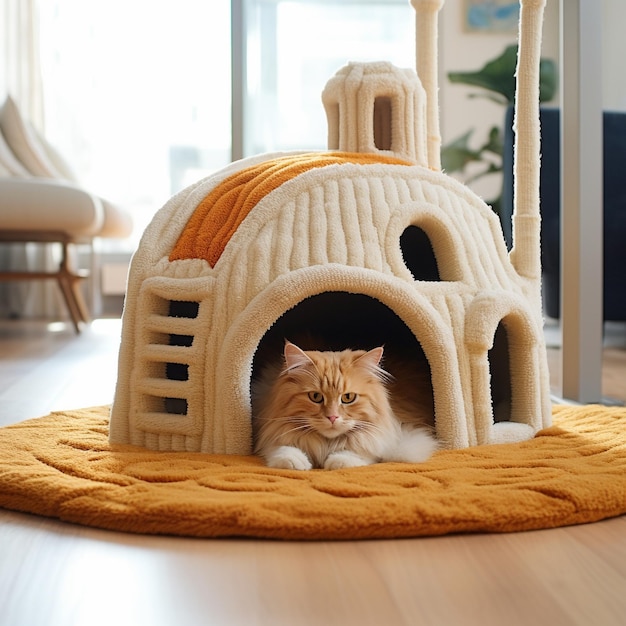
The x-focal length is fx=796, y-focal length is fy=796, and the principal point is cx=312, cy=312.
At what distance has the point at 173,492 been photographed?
1114 millimetres

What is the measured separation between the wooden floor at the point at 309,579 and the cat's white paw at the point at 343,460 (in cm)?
30

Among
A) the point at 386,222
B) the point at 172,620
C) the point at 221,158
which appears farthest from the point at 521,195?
the point at 221,158

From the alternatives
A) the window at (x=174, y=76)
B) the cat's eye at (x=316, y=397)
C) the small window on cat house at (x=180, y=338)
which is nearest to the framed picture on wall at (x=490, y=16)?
the window at (x=174, y=76)

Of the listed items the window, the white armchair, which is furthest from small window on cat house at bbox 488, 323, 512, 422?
the window

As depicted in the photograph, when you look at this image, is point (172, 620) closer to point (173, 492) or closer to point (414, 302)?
point (173, 492)

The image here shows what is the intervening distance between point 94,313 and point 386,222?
13.1 ft

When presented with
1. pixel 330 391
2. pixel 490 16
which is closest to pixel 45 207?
pixel 330 391

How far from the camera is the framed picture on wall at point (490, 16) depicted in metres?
5.14

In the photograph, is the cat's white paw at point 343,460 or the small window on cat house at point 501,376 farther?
the small window on cat house at point 501,376

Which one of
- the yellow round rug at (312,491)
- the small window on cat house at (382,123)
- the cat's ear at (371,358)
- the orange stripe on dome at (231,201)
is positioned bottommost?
the yellow round rug at (312,491)

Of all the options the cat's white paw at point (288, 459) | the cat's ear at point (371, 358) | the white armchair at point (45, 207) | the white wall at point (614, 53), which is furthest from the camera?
the white wall at point (614, 53)

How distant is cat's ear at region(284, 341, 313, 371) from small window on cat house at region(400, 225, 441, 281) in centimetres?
57

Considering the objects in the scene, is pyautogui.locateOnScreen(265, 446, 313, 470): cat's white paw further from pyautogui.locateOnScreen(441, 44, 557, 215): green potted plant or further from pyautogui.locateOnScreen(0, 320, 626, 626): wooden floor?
pyautogui.locateOnScreen(441, 44, 557, 215): green potted plant

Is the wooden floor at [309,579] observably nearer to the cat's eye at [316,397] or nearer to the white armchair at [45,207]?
the cat's eye at [316,397]
